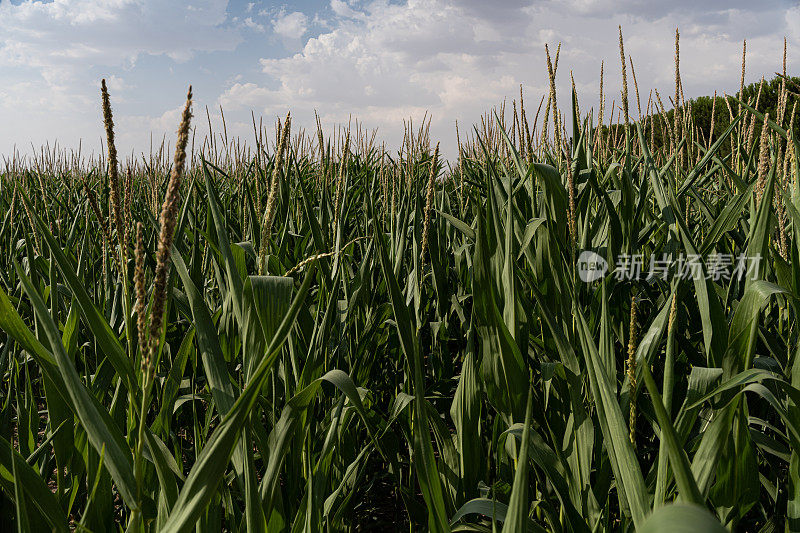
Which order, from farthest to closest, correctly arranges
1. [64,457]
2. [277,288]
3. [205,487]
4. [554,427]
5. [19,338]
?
1. [554,427]
2. [64,457]
3. [277,288]
4. [19,338]
5. [205,487]

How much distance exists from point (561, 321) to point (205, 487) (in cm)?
86

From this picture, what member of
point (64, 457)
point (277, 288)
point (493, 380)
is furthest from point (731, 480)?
point (64, 457)

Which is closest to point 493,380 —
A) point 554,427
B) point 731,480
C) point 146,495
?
point 554,427

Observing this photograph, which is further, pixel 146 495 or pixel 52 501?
pixel 146 495

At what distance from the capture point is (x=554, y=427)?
108 cm

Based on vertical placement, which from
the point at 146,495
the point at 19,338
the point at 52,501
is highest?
the point at 19,338

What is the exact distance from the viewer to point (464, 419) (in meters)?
0.97

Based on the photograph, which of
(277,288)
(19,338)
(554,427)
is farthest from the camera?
(554,427)

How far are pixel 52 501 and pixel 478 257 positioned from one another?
0.67 meters

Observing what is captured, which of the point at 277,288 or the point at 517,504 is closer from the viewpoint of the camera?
the point at 517,504

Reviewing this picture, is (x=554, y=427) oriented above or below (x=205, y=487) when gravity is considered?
below

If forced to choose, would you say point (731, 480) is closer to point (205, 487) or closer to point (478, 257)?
point (478, 257)

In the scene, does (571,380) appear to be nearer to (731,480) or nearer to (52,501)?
(731,480)

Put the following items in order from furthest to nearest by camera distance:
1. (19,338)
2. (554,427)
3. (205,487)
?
(554,427), (19,338), (205,487)
